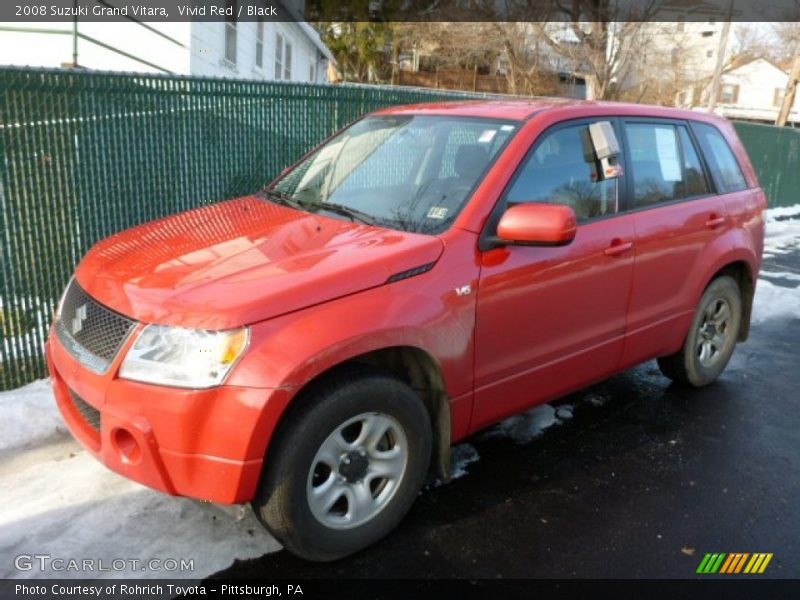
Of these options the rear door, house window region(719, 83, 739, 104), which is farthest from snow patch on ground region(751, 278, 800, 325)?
Result: house window region(719, 83, 739, 104)

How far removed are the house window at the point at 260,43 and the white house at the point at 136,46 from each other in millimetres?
538

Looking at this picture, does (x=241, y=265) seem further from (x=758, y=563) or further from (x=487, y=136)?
(x=758, y=563)

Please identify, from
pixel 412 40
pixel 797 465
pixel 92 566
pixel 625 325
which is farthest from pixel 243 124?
pixel 412 40

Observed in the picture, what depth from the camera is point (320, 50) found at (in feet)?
78.7

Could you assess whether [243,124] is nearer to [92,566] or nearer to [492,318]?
[492,318]

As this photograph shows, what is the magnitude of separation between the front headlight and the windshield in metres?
1.07

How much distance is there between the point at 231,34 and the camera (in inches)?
474

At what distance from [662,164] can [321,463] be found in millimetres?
2832

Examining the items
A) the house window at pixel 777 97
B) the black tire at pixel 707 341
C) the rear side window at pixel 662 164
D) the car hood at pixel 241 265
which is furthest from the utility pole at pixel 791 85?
the house window at pixel 777 97

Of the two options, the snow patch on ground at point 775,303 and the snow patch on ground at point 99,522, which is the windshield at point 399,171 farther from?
the snow patch on ground at point 775,303

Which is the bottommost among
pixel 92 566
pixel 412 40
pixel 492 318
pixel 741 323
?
pixel 92 566

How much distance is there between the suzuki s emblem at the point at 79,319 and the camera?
293cm

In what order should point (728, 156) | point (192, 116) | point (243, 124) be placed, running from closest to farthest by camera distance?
point (728, 156)
point (192, 116)
point (243, 124)

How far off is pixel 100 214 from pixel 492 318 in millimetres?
3077
